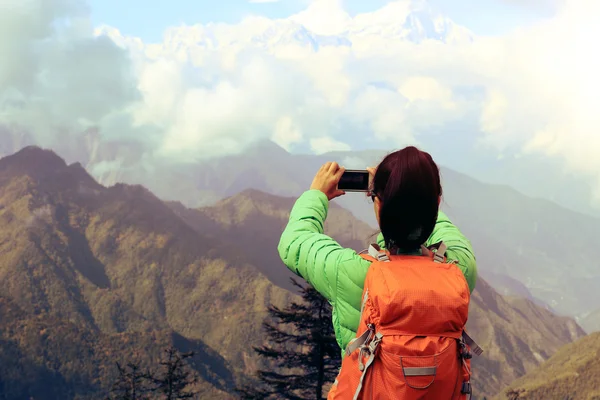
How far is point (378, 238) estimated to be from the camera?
11.7 ft

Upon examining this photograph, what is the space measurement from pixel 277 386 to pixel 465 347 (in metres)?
25.4

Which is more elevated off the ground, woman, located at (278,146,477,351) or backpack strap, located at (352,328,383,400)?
woman, located at (278,146,477,351)

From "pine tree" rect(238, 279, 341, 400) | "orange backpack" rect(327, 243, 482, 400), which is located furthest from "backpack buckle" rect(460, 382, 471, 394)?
"pine tree" rect(238, 279, 341, 400)

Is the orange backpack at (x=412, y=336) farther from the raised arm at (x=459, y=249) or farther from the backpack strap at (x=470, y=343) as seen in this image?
the raised arm at (x=459, y=249)

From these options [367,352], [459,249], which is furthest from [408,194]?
[367,352]

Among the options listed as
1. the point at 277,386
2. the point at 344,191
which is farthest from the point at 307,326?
the point at 344,191

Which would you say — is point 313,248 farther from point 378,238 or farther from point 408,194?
point 408,194

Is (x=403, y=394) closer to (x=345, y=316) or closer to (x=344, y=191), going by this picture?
(x=345, y=316)

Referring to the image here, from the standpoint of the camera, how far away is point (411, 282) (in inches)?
116

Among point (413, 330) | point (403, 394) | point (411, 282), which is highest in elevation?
point (411, 282)

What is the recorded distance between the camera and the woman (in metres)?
3.02

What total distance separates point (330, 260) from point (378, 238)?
20.5 inches

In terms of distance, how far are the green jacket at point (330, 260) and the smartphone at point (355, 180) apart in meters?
0.17

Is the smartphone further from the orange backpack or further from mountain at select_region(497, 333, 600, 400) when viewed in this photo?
mountain at select_region(497, 333, 600, 400)
